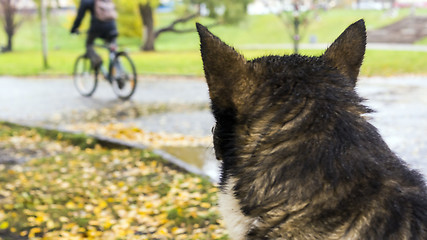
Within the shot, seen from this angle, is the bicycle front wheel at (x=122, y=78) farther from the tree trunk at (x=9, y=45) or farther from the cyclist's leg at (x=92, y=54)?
the tree trunk at (x=9, y=45)

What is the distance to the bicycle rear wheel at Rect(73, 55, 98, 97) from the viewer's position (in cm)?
1438

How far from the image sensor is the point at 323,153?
1.75m

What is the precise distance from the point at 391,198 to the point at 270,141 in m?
0.44

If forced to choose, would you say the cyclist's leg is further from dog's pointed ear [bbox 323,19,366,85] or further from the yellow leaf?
dog's pointed ear [bbox 323,19,366,85]

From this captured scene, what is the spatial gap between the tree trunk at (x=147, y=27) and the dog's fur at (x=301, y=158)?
136 ft

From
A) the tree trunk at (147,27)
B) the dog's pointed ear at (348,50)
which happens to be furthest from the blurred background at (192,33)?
the dog's pointed ear at (348,50)

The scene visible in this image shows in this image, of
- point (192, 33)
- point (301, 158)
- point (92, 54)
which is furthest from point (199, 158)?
point (192, 33)

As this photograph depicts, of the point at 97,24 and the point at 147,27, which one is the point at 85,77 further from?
the point at 147,27

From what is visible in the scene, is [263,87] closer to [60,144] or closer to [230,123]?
[230,123]

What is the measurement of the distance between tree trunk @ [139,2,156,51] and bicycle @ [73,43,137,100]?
92.0 ft

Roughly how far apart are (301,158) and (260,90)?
0.30 meters

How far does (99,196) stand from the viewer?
6.25 metres

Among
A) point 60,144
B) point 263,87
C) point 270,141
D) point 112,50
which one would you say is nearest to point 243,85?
point 263,87

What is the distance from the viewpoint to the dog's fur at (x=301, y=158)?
1.75m
